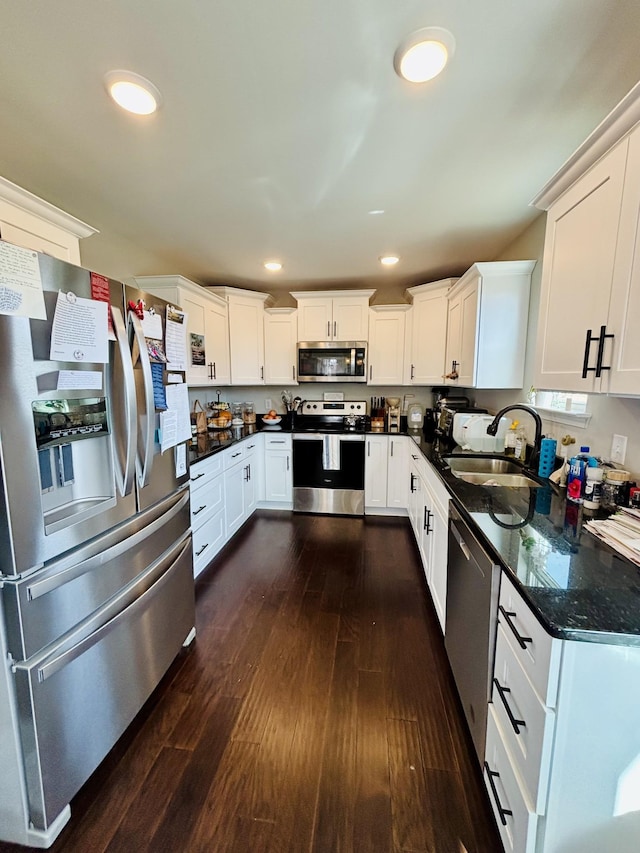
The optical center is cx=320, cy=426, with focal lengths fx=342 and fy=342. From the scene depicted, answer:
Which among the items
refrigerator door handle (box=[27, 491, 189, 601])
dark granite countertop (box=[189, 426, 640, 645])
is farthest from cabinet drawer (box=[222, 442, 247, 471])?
dark granite countertop (box=[189, 426, 640, 645])

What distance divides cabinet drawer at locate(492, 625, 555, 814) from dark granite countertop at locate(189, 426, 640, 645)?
0.22 metres

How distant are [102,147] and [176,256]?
1.46 m

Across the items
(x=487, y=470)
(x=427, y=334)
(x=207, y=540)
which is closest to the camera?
(x=487, y=470)

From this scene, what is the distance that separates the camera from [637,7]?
3.17 ft

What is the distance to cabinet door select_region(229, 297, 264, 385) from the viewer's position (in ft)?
12.1

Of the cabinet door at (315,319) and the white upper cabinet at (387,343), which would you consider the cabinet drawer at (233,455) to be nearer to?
the cabinet door at (315,319)

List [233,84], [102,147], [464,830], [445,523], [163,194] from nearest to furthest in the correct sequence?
1. [464,830]
2. [233,84]
3. [102,147]
4. [445,523]
5. [163,194]

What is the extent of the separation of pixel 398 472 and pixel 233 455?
1.67m

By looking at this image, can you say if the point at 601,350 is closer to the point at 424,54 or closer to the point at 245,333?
the point at 424,54

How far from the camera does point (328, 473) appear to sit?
363cm

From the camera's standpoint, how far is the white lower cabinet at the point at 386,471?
3498 mm

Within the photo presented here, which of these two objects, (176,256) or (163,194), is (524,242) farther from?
(176,256)

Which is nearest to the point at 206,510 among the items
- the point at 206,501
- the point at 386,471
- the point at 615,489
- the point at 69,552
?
the point at 206,501

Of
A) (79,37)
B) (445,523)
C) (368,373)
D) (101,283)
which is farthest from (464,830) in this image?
(368,373)
